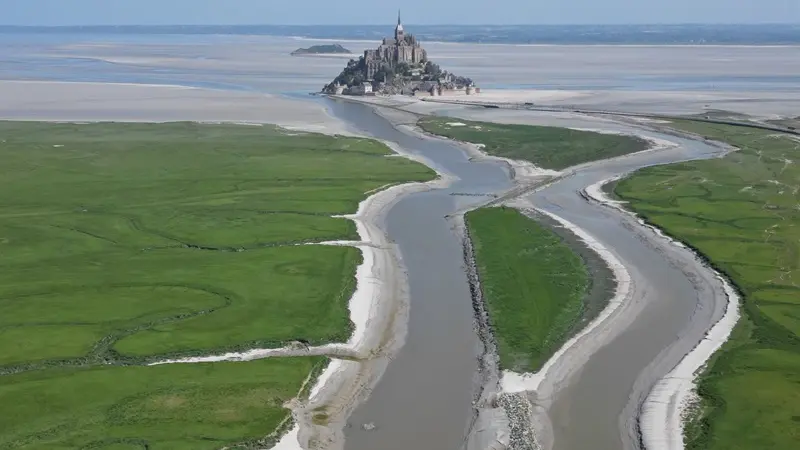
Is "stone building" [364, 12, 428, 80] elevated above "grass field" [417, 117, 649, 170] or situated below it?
above

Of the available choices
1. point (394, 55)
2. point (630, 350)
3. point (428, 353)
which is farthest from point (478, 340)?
point (394, 55)

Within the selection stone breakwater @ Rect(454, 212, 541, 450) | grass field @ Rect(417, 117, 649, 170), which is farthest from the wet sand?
grass field @ Rect(417, 117, 649, 170)

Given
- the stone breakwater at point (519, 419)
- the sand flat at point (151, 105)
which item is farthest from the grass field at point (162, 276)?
the sand flat at point (151, 105)

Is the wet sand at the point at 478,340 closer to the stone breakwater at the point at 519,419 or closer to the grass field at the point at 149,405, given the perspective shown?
the stone breakwater at the point at 519,419

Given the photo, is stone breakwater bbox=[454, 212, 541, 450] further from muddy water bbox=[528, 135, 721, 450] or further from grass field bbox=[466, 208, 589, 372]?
muddy water bbox=[528, 135, 721, 450]

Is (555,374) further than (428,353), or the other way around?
(428,353)

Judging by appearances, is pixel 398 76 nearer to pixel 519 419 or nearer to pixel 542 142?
pixel 542 142
